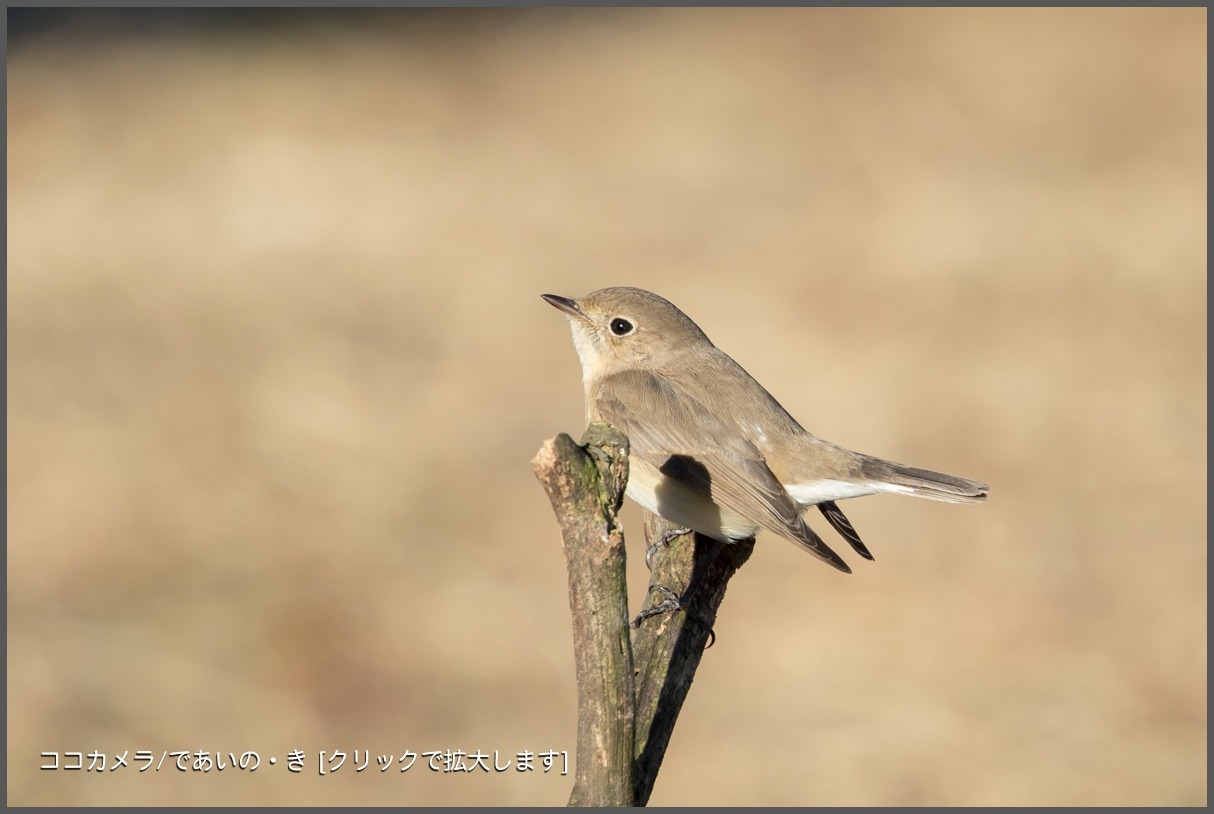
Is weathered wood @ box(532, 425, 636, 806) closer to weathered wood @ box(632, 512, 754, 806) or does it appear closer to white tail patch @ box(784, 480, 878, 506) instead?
weathered wood @ box(632, 512, 754, 806)

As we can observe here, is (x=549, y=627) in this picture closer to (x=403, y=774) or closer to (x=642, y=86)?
(x=403, y=774)

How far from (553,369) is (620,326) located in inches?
232

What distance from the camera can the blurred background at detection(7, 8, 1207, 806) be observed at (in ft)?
27.0

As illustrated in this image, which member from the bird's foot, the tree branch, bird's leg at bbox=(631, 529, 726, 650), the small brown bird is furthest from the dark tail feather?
the tree branch

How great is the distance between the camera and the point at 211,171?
586 inches

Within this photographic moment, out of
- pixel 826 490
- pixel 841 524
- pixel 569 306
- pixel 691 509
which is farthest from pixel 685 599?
pixel 569 306

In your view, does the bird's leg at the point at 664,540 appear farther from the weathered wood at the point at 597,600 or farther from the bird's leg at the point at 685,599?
the weathered wood at the point at 597,600

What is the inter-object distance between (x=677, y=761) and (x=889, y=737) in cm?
133

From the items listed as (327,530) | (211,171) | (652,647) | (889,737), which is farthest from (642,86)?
(652,647)

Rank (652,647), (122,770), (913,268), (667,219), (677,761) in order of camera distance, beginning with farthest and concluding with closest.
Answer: (667,219)
(913,268)
(677,761)
(122,770)
(652,647)

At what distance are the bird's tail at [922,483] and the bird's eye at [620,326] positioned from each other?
1.20 meters

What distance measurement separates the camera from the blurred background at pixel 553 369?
27.0 ft

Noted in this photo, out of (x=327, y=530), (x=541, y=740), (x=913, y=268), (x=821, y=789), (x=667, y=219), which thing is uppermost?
(x=667, y=219)

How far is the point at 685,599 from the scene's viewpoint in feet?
15.2
